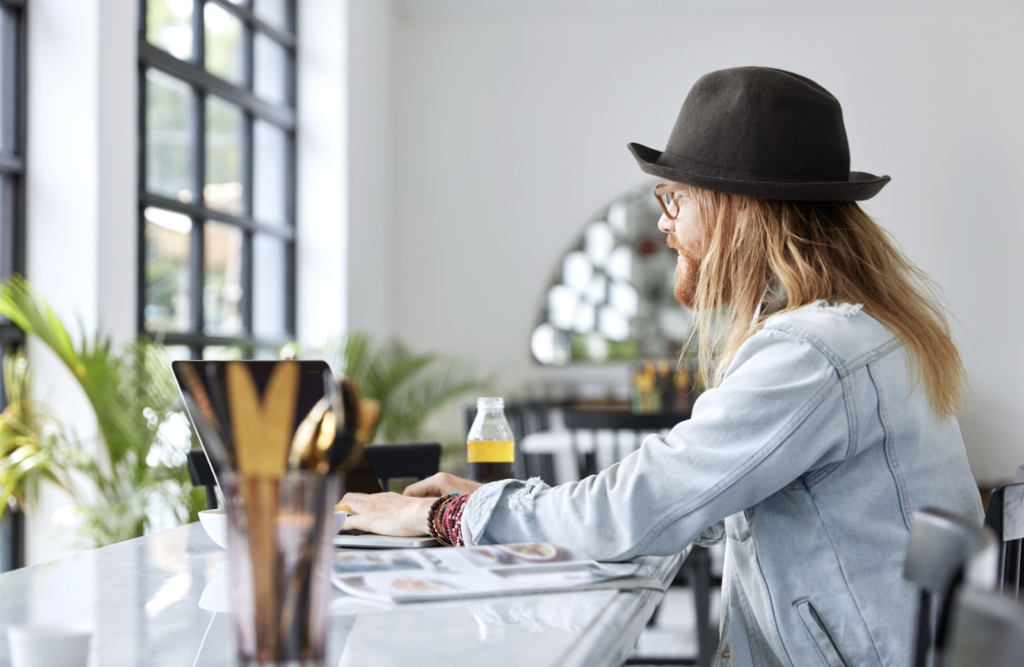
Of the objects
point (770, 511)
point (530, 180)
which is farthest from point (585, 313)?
point (770, 511)

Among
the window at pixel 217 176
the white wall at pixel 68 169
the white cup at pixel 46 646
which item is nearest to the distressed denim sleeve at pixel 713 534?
the white cup at pixel 46 646

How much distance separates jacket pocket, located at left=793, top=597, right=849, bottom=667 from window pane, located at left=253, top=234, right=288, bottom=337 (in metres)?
4.56

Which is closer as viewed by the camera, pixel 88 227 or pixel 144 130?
pixel 88 227

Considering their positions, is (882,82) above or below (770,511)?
above

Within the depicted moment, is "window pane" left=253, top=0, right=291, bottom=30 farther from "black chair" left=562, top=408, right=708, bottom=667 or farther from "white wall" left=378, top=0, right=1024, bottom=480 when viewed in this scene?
"black chair" left=562, top=408, right=708, bottom=667

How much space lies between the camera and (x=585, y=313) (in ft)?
20.8

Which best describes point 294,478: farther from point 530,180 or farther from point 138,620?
point 530,180

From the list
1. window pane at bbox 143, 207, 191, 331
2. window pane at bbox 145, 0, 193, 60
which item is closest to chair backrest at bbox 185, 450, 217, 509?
window pane at bbox 143, 207, 191, 331

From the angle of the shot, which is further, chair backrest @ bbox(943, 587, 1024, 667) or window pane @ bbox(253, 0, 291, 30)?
window pane @ bbox(253, 0, 291, 30)

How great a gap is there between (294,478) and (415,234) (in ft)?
19.9

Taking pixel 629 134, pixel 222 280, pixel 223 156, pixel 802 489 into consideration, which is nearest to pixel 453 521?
pixel 802 489

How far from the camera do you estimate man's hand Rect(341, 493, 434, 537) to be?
3.95 feet

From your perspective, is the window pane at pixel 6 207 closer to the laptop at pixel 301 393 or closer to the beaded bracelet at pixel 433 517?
the laptop at pixel 301 393

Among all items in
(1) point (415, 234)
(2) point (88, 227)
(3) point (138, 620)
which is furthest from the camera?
(1) point (415, 234)
